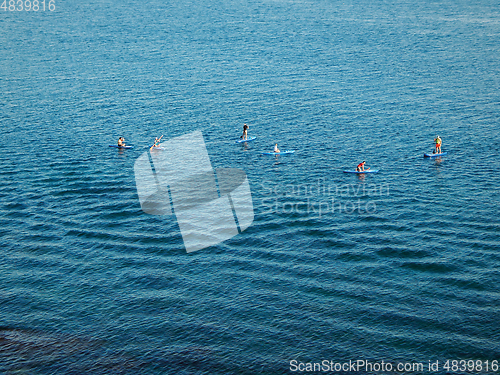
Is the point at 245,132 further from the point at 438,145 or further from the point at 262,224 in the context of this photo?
the point at 438,145

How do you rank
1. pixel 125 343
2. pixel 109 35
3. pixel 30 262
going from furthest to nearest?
pixel 109 35 < pixel 30 262 < pixel 125 343

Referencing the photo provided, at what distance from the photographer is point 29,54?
450 ft

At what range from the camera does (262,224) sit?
194 ft

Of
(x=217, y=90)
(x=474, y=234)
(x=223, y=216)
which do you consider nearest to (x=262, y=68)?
(x=217, y=90)

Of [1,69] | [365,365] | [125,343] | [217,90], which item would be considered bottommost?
[365,365]

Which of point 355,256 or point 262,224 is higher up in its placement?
point 262,224

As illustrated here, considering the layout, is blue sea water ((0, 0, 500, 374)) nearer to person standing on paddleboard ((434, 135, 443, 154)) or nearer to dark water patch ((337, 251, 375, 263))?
dark water patch ((337, 251, 375, 263))

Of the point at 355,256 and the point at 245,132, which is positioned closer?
the point at 355,256

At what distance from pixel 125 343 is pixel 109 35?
5438 inches

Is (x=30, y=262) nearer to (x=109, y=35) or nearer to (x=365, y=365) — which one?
(x=365, y=365)

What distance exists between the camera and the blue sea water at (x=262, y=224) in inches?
1651

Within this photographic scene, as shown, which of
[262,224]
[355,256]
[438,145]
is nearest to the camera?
Answer: [355,256]

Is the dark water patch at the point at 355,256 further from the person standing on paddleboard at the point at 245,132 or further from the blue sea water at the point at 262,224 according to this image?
the person standing on paddleboard at the point at 245,132

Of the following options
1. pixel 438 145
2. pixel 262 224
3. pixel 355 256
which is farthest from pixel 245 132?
pixel 355 256
